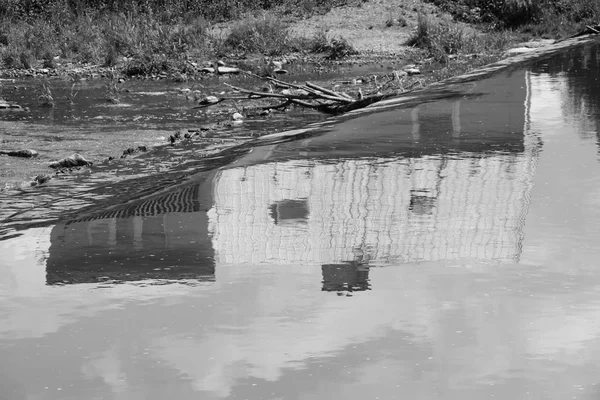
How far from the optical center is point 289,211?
19.1 ft

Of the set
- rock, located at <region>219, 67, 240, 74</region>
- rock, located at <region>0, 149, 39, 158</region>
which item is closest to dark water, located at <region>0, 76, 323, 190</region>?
rock, located at <region>0, 149, 39, 158</region>

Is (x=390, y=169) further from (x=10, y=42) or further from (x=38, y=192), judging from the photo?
(x=10, y=42)

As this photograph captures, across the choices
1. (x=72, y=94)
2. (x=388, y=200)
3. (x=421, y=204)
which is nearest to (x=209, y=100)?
(x=72, y=94)

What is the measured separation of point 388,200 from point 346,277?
1479 mm

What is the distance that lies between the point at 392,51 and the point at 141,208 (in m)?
15.1

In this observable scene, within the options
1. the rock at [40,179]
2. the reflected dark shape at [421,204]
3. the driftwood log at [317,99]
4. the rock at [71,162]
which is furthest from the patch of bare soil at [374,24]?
the reflected dark shape at [421,204]

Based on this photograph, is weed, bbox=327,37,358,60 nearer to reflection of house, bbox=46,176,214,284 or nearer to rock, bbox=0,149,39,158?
rock, bbox=0,149,39,158

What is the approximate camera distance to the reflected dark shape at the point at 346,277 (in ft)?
14.4

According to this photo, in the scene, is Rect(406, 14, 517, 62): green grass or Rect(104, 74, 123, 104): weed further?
Rect(406, 14, 517, 62): green grass

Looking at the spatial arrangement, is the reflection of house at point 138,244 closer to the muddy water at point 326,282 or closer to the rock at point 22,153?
the muddy water at point 326,282

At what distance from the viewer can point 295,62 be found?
65.2 ft

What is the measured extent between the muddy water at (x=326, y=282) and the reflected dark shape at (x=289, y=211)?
0.02m

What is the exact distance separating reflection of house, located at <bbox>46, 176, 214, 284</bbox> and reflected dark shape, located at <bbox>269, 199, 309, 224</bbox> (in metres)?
0.40

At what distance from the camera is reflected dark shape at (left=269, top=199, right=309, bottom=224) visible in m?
5.61
